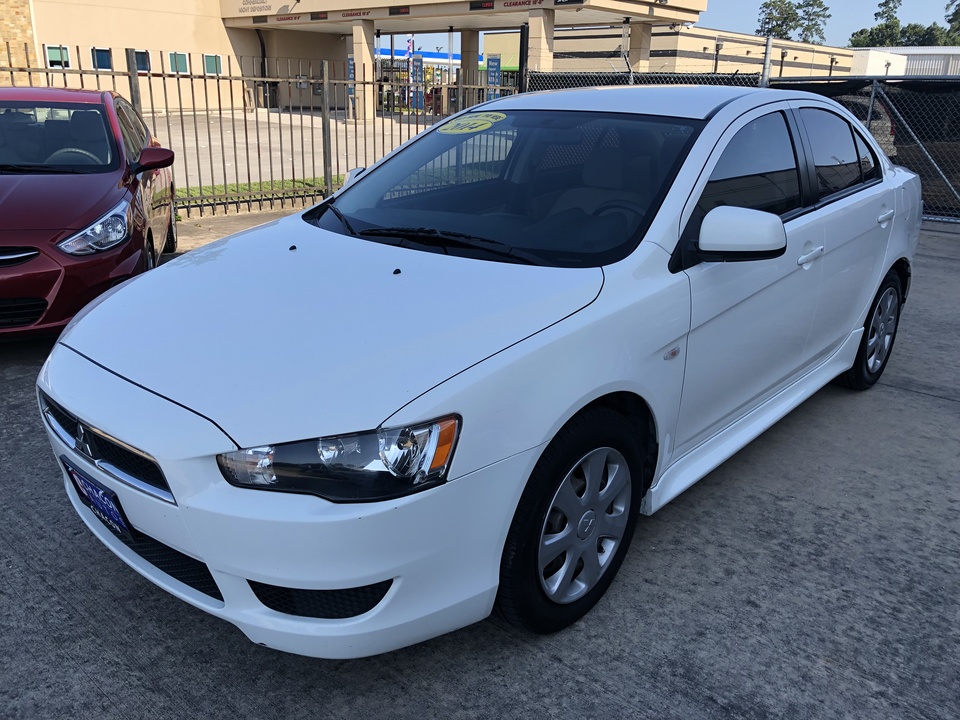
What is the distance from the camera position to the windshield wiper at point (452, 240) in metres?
2.81

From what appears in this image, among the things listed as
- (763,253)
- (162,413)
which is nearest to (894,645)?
(763,253)

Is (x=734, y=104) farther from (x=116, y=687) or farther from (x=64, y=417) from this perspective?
(x=116, y=687)

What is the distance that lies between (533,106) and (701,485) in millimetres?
1896

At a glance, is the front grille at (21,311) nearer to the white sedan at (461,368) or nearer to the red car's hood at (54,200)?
the red car's hood at (54,200)

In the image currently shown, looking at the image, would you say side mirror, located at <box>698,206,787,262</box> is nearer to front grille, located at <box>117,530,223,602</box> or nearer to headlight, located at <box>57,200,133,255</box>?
front grille, located at <box>117,530,223,602</box>

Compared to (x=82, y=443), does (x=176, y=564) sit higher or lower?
lower

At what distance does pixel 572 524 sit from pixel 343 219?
168cm

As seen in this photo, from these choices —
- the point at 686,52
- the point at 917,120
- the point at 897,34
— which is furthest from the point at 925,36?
the point at 917,120

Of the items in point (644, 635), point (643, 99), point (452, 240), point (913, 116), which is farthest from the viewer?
point (913, 116)

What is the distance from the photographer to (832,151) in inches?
160

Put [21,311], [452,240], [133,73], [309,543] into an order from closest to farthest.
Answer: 1. [309,543]
2. [452,240]
3. [21,311]
4. [133,73]

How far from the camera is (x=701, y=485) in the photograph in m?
3.66

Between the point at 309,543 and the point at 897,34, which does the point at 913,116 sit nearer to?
the point at 309,543

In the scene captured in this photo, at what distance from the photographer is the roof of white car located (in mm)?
3367
